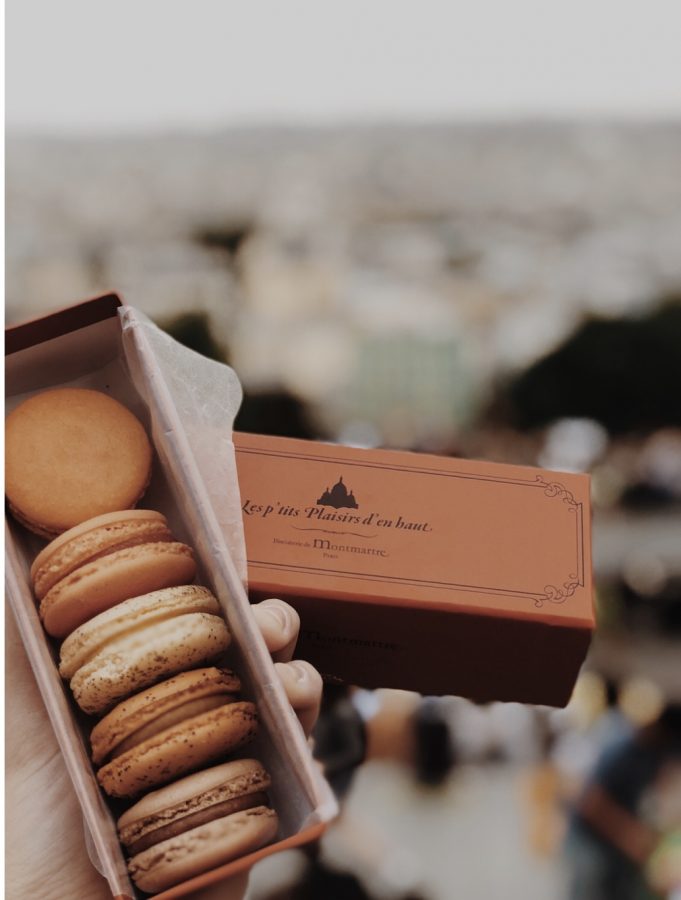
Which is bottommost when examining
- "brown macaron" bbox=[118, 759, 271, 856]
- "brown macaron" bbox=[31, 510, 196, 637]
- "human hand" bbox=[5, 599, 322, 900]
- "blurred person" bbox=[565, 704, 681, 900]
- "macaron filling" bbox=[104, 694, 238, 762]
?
"blurred person" bbox=[565, 704, 681, 900]

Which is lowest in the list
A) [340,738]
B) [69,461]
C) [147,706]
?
[340,738]

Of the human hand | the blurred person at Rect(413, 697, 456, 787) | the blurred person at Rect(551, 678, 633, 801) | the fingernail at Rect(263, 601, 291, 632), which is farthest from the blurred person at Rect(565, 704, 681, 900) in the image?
the fingernail at Rect(263, 601, 291, 632)

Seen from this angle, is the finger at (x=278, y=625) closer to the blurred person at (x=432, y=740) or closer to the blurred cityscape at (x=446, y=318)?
the blurred cityscape at (x=446, y=318)

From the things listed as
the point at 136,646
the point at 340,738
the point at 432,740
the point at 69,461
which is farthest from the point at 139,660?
the point at 432,740

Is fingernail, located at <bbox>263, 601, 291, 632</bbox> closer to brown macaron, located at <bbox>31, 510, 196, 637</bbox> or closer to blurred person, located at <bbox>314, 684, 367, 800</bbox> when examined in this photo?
brown macaron, located at <bbox>31, 510, 196, 637</bbox>

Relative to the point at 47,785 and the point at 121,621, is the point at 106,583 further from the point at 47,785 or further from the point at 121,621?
the point at 47,785
